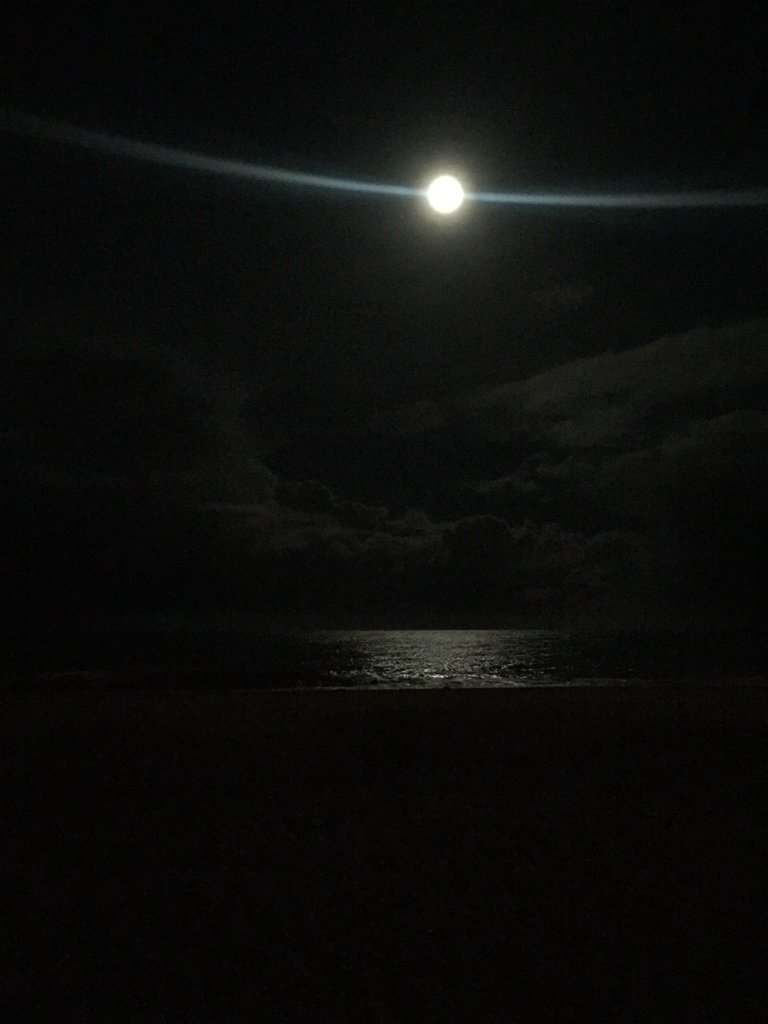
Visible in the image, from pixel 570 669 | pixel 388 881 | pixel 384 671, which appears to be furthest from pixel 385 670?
pixel 388 881

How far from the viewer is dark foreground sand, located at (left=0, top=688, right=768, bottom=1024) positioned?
4750 mm

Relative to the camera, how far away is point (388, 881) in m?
6.46

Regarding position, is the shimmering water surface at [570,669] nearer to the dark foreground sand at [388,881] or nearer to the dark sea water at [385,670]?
the dark sea water at [385,670]

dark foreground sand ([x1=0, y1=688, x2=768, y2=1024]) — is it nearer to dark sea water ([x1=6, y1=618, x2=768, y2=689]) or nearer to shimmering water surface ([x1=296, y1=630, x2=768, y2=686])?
dark sea water ([x1=6, y1=618, x2=768, y2=689])

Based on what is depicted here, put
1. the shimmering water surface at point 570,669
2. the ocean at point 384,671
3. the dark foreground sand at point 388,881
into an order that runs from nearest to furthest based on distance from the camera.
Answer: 1. the dark foreground sand at point 388,881
2. the ocean at point 384,671
3. the shimmering water surface at point 570,669

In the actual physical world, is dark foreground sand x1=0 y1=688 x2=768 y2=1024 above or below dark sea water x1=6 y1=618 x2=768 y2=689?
below

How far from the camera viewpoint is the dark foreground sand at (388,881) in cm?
475

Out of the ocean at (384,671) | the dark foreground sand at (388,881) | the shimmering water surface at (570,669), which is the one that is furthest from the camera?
the shimmering water surface at (570,669)

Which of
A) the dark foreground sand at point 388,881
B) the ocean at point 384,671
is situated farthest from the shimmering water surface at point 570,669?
the dark foreground sand at point 388,881

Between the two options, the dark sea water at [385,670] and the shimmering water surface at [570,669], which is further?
the shimmering water surface at [570,669]

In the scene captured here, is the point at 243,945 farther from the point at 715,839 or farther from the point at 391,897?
the point at 715,839

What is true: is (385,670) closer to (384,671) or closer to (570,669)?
(384,671)

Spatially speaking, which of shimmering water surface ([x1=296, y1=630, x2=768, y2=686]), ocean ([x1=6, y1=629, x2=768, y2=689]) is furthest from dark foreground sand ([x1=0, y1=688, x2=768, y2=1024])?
shimmering water surface ([x1=296, y1=630, x2=768, y2=686])

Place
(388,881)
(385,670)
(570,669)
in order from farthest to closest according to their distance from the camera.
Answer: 1. (385,670)
2. (570,669)
3. (388,881)
